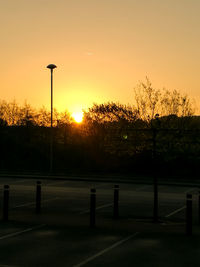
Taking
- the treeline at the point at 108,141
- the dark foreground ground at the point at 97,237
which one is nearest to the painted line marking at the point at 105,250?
the dark foreground ground at the point at 97,237

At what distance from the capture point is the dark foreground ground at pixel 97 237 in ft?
28.1

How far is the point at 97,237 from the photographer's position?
420 inches

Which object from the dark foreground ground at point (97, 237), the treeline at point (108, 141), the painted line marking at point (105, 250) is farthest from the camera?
the treeline at point (108, 141)

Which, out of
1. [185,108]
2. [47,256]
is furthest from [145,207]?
[185,108]

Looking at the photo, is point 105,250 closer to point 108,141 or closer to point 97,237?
point 97,237

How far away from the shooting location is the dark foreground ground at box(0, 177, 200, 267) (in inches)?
337

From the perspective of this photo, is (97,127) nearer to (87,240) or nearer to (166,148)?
(166,148)

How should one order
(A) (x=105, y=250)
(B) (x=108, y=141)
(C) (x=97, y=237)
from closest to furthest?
1. (A) (x=105, y=250)
2. (C) (x=97, y=237)
3. (B) (x=108, y=141)

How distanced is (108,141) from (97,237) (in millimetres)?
26715

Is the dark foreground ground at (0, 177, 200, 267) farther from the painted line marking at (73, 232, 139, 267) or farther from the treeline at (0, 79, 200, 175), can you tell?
the treeline at (0, 79, 200, 175)

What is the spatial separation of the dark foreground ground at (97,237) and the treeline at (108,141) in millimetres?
15883

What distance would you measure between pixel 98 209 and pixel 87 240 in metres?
5.62

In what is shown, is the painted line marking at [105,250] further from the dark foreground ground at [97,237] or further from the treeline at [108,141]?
the treeline at [108,141]

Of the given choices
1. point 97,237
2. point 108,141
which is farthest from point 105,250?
point 108,141
